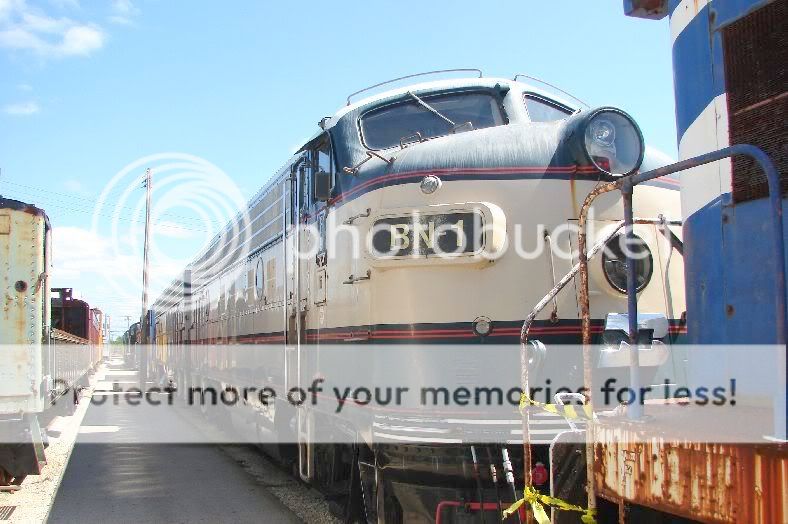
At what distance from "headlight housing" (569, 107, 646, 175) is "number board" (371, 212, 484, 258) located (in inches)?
33.1

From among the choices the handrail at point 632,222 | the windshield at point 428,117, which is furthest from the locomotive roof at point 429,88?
the handrail at point 632,222

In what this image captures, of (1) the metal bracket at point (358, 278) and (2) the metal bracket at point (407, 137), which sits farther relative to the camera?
(2) the metal bracket at point (407, 137)

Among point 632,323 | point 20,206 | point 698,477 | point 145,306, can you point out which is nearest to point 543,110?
point 632,323

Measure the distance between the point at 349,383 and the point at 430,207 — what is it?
5.02 ft

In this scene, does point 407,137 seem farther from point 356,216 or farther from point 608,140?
point 608,140

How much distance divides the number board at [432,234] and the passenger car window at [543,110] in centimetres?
164

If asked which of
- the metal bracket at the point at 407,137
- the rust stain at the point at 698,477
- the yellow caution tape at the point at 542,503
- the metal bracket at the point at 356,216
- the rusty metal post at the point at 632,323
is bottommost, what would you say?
the yellow caution tape at the point at 542,503

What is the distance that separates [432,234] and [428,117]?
1.45 metres

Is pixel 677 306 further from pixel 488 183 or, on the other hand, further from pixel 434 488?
pixel 434 488

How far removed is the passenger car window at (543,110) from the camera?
6.13 metres

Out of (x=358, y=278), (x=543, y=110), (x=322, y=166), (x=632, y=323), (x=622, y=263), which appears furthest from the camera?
(x=322, y=166)

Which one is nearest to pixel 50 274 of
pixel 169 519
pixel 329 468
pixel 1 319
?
pixel 1 319

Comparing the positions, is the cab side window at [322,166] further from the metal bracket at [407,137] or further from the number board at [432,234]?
the number board at [432,234]

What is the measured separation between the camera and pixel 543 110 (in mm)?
6301
